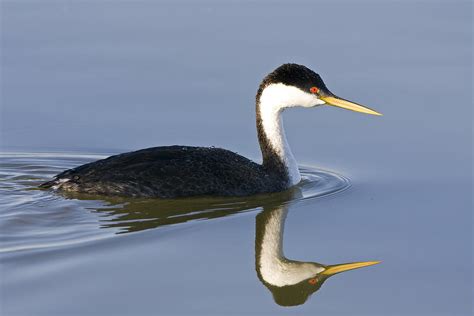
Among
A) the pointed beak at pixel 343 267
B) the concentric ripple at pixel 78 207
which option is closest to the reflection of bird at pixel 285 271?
the pointed beak at pixel 343 267

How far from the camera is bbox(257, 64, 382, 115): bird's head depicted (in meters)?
12.3

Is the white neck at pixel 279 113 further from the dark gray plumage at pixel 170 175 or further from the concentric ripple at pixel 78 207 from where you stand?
the concentric ripple at pixel 78 207

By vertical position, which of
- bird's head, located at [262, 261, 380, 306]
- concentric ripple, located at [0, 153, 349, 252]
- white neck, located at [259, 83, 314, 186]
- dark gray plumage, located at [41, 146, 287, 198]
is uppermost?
white neck, located at [259, 83, 314, 186]

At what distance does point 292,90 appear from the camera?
40.3ft

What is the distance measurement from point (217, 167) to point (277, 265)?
1.88 metres

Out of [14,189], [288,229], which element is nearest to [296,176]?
[288,229]

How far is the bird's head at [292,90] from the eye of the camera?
12266 mm

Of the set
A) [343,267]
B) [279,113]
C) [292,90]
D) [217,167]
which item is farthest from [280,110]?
[343,267]

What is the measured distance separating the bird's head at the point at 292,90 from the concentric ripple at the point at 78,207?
34.9 inches

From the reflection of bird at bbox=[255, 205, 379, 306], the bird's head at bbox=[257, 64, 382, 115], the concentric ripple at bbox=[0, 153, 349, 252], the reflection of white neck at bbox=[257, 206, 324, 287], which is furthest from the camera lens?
the bird's head at bbox=[257, 64, 382, 115]

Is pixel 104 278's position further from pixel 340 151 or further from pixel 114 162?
pixel 340 151

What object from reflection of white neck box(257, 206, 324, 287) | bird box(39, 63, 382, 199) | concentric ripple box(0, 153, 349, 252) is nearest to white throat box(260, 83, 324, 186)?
bird box(39, 63, 382, 199)

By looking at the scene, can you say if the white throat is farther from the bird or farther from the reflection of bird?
the reflection of bird

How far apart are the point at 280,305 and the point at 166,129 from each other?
4825mm
